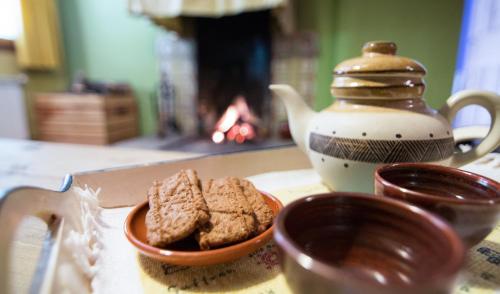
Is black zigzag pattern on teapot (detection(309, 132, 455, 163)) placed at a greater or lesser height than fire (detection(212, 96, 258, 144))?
greater

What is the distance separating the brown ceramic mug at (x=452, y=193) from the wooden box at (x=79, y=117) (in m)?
2.03

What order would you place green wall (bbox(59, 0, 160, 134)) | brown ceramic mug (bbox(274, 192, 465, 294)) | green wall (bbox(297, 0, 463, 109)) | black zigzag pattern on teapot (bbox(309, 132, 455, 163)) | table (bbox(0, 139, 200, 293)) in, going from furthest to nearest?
1. green wall (bbox(59, 0, 160, 134))
2. green wall (bbox(297, 0, 463, 109))
3. table (bbox(0, 139, 200, 293))
4. black zigzag pattern on teapot (bbox(309, 132, 455, 163))
5. brown ceramic mug (bbox(274, 192, 465, 294))

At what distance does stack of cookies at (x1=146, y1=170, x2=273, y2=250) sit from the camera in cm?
26

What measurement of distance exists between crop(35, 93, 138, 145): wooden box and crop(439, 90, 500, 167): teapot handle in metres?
2.01

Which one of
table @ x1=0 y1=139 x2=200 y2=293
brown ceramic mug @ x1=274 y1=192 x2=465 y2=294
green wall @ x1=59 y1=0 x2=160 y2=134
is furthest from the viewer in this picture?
green wall @ x1=59 y1=0 x2=160 y2=134

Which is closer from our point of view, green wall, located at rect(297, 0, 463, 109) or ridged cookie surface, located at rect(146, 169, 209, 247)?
ridged cookie surface, located at rect(146, 169, 209, 247)

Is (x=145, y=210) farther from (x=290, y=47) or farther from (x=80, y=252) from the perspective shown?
(x=290, y=47)

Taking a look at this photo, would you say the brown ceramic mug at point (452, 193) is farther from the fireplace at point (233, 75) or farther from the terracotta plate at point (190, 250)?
the fireplace at point (233, 75)

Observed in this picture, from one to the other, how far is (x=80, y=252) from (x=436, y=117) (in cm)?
47

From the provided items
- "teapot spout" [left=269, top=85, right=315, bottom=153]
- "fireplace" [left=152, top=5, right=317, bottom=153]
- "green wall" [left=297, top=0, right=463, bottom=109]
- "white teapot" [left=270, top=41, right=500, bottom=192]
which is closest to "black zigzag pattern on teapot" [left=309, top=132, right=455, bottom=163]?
"white teapot" [left=270, top=41, right=500, bottom=192]

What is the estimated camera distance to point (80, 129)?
202cm

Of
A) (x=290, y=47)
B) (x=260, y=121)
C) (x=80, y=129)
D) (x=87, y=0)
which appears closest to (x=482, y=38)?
(x=290, y=47)

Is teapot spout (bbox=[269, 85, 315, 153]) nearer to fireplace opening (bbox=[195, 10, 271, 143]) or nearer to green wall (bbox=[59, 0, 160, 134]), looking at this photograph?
fireplace opening (bbox=[195, 10, 271, 143])

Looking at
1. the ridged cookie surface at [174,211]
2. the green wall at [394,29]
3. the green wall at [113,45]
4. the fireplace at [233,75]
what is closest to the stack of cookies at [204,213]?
the ridged cookie surface at [174,211]
